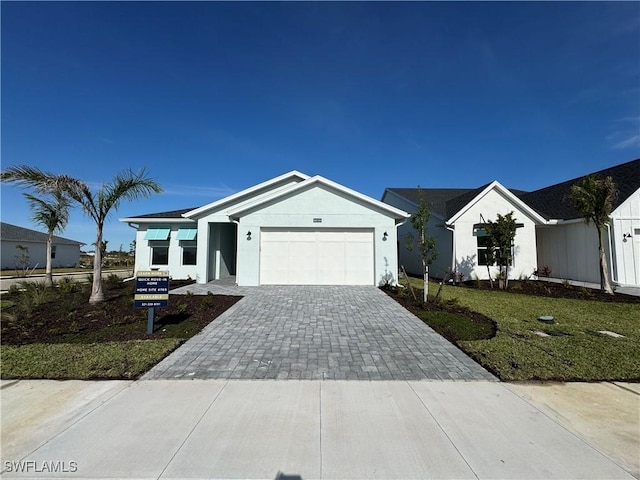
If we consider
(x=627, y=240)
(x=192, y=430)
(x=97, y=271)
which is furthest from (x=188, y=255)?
(x=627, y=240)

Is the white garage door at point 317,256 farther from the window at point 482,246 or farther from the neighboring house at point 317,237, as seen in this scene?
the window at point 482,246

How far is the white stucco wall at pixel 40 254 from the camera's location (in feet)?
106

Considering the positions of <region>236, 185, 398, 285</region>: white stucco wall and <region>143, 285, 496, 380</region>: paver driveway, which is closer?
<region>143, 285, 496, 380</region>: paver driveway

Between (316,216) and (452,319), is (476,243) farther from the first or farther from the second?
(452,319)

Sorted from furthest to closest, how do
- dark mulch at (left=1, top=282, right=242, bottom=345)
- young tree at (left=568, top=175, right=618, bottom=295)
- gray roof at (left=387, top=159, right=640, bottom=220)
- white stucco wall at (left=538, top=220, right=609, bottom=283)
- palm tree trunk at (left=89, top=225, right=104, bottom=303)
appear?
white stucco wall at (left=538, top=220, right=609, bottom=283) < gray roof at (left=387, top=159, right=640, bottom=220) < young tree at (left=568, top=175, right=618, bottom=295) < palm tree trunk at (left=89, top=225, right=104, bottom=303) < dark mulch at (left=1, top=282, right=242, bottom=345)

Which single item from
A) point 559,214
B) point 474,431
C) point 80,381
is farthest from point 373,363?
point 559,214

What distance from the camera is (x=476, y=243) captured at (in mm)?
16703

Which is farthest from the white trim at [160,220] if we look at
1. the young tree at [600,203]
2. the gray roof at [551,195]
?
the young tree at [600,203]

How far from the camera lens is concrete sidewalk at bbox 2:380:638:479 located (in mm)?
2725

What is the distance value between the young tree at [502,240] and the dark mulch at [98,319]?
1246 cm

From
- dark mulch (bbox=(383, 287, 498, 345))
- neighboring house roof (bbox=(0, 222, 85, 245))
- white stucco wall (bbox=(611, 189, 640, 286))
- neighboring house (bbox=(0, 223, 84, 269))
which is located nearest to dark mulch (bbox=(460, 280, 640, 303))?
white stucco wall (bbox=(611, 189, 640, 286))

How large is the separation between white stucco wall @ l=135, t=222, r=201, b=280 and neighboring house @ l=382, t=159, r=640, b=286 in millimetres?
15029

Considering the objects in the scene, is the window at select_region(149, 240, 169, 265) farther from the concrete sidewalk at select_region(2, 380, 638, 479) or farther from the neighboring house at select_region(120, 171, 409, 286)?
the concrete sidewalk at select_region(2, 380, 638, 479)

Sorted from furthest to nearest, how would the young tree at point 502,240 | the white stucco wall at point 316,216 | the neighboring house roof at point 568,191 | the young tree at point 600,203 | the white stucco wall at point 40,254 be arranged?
the white stucco wall at point 40,254, the neighboring house roof at point 568,191, the young tree at point 502,240, the white stucco wall at point 316,216, the young tree at point 600,203
